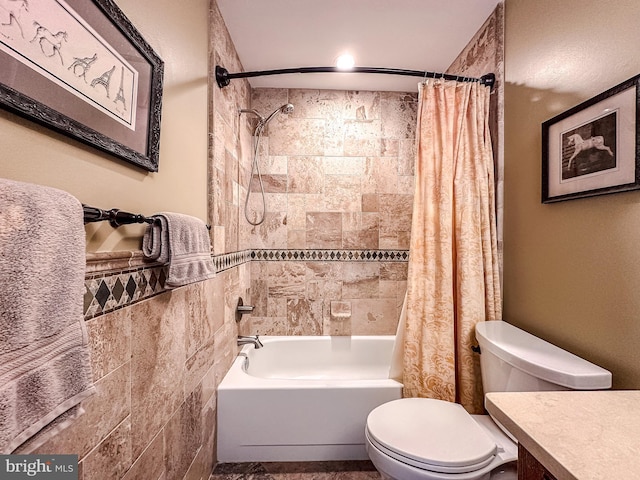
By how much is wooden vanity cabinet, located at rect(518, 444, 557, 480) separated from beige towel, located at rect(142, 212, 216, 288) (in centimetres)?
103

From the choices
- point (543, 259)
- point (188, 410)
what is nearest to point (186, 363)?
point (188, 410)

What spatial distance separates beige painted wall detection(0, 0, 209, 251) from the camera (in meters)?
0.60

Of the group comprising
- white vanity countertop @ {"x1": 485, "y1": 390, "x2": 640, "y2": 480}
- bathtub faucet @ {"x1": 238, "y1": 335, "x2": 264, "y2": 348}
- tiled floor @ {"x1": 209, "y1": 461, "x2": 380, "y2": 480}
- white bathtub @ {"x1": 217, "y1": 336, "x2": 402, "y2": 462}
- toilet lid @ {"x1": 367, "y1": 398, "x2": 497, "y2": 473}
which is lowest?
tiled floor @ {"x1": 209, "y1": 461, "x2": 380, "y2": 480}

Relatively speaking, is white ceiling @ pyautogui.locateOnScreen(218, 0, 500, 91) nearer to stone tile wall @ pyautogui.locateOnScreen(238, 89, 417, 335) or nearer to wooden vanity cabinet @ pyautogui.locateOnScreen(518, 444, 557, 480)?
stone tile wall @ pyautogui.locateOnScreen(238, 89, 417, 335)

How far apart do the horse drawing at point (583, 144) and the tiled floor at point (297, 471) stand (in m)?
1.80

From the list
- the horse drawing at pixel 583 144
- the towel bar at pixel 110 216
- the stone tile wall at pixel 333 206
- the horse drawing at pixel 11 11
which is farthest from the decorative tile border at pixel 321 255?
the horse drawing at pixel 11 11

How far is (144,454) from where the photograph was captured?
970 millimetres

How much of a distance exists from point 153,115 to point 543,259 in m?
1.65

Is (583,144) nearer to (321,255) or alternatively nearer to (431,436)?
(431,436)

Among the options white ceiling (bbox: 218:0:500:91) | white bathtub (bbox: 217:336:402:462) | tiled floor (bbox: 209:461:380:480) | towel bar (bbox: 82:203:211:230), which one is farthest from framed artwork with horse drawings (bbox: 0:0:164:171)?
tiled floor (bbox: 209:461:380:480)

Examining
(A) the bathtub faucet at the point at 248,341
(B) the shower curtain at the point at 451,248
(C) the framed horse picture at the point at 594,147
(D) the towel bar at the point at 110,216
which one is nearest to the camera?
(D) the towel bar at the point at 110,216

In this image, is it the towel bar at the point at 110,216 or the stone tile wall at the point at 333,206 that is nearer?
the towel bar at the point at 110,216

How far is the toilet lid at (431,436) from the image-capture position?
Answer: 1063mm

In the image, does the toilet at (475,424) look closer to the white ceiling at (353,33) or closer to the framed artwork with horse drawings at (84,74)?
the framed artwork with horse drawings at (84,74)
